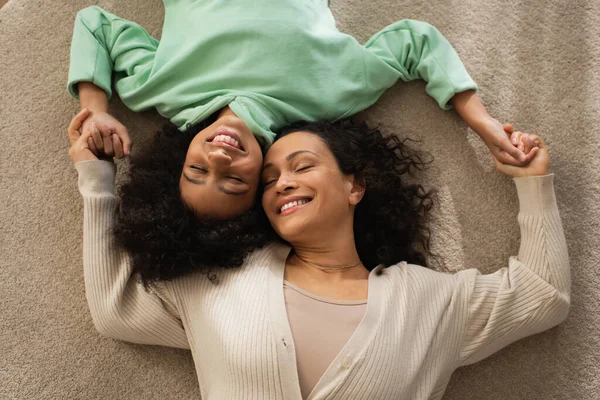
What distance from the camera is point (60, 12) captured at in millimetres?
1558

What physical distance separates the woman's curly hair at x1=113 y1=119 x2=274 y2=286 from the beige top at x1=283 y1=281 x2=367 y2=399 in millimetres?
167

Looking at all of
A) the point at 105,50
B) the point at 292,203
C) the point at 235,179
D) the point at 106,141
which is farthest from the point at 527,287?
the point at 105,50

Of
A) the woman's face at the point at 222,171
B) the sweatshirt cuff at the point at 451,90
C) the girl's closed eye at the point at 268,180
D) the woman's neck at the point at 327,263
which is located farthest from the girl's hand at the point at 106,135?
the sweatshirt cuff at the point at 451,90

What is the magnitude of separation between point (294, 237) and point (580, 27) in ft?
3.29

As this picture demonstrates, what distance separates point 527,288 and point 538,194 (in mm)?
229

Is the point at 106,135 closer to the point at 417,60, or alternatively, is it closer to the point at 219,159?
the point at 219,159

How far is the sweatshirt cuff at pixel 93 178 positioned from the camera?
131 cm

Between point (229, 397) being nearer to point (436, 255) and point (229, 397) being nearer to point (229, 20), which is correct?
point (436, 255)

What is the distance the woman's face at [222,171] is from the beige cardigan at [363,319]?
0.15m

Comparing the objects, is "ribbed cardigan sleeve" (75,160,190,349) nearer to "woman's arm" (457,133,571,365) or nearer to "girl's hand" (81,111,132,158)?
"girl's hand" (81,111,132,158)

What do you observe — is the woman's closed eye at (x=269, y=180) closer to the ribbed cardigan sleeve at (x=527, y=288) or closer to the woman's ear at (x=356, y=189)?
the woman's ear at (x=356, y=189)

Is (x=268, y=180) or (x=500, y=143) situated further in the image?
(x=500, y=143)

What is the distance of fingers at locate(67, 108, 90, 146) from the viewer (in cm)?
136

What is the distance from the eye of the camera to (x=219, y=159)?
1.16 metres
